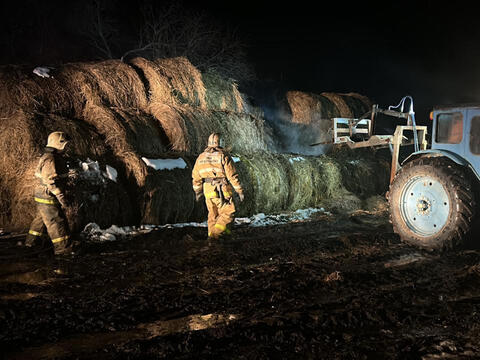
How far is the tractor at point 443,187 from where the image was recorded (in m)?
6.58

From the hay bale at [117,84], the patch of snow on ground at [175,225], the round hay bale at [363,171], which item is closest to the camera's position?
the patch of snow on ground at [175,225]

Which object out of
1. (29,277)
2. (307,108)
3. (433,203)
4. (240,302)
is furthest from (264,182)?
(307,108)

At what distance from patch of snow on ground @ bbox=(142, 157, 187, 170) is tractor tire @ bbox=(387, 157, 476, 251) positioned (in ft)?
15.3

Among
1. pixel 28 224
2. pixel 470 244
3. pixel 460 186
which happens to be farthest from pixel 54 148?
pixel 470 244

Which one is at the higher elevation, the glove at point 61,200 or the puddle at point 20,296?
the glove at point 61,200

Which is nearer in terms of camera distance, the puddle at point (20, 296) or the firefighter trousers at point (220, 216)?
the puddle at point (20, 296)

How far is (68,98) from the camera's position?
9.85 m

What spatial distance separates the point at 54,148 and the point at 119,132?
2.42 metres

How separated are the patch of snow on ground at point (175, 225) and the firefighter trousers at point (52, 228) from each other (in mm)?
850

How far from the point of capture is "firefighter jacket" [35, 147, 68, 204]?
22.1 feet

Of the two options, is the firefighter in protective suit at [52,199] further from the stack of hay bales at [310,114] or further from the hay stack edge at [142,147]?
the stack of hay bales at [310,114]

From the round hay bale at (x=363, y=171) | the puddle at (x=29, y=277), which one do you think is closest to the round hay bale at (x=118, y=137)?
the puddle at (x=29, y=277)

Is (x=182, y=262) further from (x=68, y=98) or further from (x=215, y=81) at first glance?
(x=215, y=81)

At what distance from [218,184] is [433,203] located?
12.9 ft
